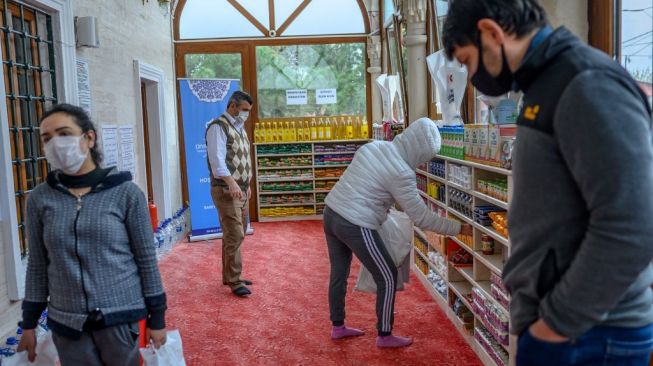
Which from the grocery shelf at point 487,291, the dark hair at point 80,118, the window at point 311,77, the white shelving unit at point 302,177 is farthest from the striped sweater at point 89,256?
the window at point 311,77

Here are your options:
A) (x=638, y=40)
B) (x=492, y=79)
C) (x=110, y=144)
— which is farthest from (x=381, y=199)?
(x=110, y=144)

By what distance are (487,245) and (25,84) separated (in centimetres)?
351

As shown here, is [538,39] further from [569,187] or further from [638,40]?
[638,40]

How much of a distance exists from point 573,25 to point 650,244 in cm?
250

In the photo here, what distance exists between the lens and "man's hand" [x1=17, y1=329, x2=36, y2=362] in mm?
2328

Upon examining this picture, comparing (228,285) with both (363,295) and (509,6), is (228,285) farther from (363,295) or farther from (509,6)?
(509,6)

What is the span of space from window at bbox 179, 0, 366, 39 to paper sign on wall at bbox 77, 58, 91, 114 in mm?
4432

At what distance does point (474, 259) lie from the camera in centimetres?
408

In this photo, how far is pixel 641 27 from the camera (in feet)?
9.46

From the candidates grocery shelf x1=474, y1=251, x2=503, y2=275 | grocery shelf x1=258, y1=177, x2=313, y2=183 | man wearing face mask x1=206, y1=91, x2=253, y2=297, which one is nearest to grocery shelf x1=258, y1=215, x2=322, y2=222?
grocery shelf x1=258, y1=177, x2=313, y2=183

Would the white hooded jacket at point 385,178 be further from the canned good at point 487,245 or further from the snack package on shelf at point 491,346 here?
the snack package on shelf at point 491,346

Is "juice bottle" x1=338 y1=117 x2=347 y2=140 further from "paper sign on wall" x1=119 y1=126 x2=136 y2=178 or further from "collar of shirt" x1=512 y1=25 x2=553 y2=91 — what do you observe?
"collar of shirt" x1=512 y1=25 x2=553 y2=91

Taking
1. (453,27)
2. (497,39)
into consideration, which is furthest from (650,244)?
(453,27)

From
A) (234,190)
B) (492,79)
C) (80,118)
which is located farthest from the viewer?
(234,190)
